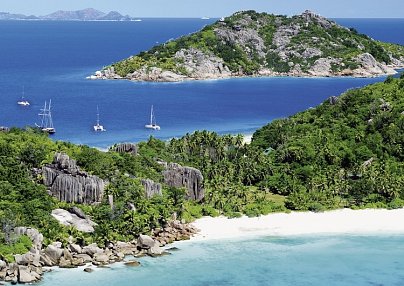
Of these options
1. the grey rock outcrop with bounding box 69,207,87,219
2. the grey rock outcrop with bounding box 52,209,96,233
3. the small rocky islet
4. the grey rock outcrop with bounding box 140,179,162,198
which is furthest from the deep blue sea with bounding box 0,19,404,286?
the grey rock outcrop with bounding box 140,179,162,198

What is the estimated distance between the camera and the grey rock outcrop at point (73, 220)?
217 ft

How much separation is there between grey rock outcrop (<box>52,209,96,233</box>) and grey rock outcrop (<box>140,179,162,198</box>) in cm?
847

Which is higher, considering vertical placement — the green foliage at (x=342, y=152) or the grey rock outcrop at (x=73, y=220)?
the green foliage at (x=342, y=152)

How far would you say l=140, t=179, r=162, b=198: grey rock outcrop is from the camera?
241 feet

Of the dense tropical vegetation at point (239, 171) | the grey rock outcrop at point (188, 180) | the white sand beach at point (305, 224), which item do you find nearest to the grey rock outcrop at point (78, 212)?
the dense tropical vegetation at point (239, 171)

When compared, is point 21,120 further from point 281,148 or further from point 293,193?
point 293,193

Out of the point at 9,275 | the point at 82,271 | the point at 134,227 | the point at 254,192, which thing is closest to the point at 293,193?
the point at 254,192

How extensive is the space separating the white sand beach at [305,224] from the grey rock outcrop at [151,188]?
550cm

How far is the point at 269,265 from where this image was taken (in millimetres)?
64438

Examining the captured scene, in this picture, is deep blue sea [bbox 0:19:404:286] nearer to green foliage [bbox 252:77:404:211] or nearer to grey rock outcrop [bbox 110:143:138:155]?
green foliage [bbox 252:77:404:211]

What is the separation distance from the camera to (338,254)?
221ft

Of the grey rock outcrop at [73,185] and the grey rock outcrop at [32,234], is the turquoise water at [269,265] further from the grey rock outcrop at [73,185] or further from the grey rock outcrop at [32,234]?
the grey rock outcrop at [73,185]

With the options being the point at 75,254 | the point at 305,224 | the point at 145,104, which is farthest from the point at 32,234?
the point at 145,104

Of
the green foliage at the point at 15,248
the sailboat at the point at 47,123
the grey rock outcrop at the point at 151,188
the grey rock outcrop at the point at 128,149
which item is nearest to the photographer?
the green foliage at the point at 15,248
